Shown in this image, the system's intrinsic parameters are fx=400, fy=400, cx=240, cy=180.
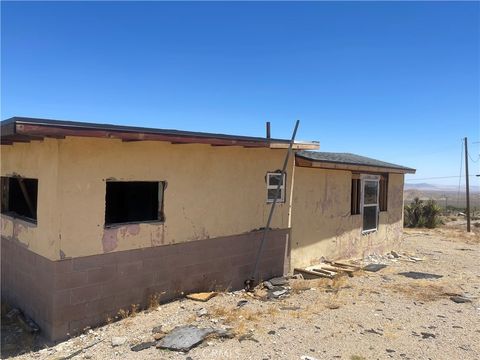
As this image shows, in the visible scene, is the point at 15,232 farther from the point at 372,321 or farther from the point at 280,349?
the point at 372,321

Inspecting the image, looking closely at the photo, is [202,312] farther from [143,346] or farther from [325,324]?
[325,324]

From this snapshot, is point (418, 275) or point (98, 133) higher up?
point (98, 133)

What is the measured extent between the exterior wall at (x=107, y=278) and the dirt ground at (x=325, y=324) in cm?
26

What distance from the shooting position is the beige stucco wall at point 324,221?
9.41 metres

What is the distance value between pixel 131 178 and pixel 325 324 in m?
3.65

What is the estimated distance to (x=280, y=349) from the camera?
16.4 feet

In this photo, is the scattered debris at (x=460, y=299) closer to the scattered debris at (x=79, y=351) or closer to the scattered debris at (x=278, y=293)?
the scattered debris at (x=278, y=293)

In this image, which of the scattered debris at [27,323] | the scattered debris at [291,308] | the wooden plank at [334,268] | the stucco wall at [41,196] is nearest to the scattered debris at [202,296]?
the scattered debris at [291,308]

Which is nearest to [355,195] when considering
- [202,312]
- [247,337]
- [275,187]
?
[275,187]

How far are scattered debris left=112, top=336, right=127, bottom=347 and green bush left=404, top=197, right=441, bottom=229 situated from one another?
66.8 feet

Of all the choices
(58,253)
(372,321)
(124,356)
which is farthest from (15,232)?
(372,321)

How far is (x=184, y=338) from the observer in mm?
5238

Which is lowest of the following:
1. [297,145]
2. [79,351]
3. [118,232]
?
[79,351]

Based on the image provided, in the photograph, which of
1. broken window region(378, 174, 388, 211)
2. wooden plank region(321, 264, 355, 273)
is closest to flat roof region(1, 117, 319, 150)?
wooden plank region(321, 264, 355, 273)
